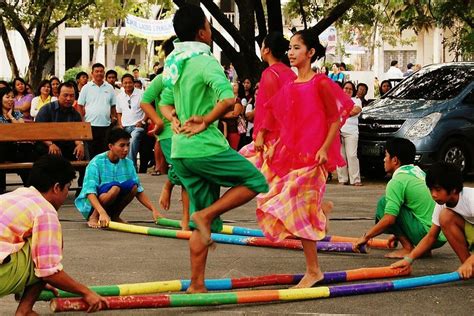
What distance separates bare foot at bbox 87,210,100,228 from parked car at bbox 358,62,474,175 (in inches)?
284

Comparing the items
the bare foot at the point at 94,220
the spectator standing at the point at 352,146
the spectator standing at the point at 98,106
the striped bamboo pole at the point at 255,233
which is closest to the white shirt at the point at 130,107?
the spectator standing at the point at 98,106

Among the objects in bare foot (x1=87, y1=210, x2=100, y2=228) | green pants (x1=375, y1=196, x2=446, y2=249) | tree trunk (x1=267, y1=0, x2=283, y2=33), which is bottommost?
bare foot (x1=87, y1=210, x2=100, y2=228)

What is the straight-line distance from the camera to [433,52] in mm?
66375

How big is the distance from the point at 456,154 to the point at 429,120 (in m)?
0.70

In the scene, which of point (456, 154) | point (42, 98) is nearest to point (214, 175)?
point (456, 154)

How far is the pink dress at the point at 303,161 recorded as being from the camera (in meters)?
8.59

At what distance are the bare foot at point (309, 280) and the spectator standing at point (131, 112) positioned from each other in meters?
12.5

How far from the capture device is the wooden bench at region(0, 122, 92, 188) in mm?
14602

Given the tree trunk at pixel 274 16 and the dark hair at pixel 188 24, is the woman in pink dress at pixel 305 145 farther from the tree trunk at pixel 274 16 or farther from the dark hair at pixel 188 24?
the tree trunk at pixel 274 16

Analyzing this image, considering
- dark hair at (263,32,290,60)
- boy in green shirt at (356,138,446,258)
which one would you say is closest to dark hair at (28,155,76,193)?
boy in green shirt at (356,138,446,258)

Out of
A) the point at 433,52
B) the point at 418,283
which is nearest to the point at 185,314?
the point at 418,283

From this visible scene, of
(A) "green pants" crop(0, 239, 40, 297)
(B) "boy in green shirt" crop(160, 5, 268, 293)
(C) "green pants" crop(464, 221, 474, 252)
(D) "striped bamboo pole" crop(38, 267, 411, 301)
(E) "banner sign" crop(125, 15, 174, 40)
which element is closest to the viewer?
(A) "green pants" crop(0, 239, 40, 297)

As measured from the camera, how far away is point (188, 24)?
7898 millimetres

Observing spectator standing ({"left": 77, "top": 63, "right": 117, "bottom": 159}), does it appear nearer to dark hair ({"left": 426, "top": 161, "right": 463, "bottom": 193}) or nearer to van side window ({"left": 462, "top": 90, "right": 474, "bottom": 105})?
van side window ({"left": 462, "top": 90, "right": 474, "bottom": 105})
